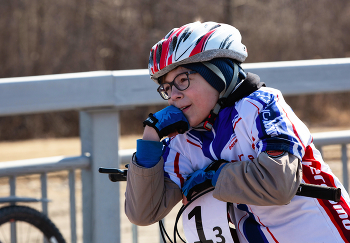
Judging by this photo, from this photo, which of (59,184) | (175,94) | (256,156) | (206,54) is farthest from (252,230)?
(59,184)

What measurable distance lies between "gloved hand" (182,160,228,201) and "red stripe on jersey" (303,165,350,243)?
1.15ft

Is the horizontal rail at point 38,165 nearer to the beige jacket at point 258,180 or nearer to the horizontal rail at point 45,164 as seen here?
the horizontal rail at point 45,164

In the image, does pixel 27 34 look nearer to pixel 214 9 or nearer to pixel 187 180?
pixel 214 9

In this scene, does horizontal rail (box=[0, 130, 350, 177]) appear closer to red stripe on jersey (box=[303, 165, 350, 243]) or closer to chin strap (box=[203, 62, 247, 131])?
chin strap (box=[203, 62, 247, 131])

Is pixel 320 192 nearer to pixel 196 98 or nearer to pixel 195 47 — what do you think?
pixel 196 98

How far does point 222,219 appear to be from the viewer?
1.92 m

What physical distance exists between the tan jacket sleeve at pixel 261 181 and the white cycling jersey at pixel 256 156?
0.06m

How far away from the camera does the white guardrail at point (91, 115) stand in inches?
109

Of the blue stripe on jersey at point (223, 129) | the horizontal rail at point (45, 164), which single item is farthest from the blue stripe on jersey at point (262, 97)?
the horizontal rail at point (45, 164)

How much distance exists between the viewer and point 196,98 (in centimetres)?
209

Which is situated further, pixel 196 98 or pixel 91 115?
pixel 91 115

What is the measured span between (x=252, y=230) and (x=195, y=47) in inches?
32.5

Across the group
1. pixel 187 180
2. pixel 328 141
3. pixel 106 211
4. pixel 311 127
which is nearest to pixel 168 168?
pixel 187 180

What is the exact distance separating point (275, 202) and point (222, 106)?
53 cm
